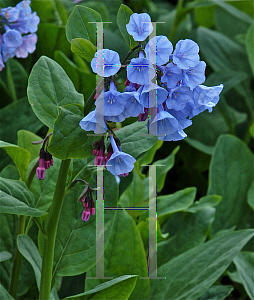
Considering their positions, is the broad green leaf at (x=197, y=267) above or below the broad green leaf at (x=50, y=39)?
below

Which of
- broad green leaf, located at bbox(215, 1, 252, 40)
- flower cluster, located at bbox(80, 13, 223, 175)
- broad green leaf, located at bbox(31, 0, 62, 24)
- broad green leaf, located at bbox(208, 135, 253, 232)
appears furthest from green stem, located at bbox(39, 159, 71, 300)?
broad green leaf, located at bbox(215, 1, 252, 40)

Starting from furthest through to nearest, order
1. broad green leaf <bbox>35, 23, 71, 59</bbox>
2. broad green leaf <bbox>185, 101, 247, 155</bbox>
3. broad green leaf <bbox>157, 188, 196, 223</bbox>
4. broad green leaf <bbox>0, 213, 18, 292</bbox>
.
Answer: broad green leaf <bbox>185, 101, 247, 155</bbox> → broad green leaf <bbox>35, 23, 71, 59</bbox> → broad green leaf <bbox>157, 188, 196, 223</bbox> → broad green leaf <bbox>0, 213, 18, 292</bbox>

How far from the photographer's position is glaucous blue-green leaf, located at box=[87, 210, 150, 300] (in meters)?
0.75

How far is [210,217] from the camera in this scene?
0.91 meters

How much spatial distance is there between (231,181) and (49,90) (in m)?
0.70

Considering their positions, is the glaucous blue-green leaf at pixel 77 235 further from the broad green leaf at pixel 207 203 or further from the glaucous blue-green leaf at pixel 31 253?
the broad green leaf at pixel 207 203

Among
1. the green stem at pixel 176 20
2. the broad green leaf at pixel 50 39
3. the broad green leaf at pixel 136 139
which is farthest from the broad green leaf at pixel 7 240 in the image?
the green stem at pixel 176 20

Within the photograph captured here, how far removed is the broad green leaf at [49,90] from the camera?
572 millimetres

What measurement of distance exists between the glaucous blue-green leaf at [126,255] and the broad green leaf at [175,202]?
156 mm

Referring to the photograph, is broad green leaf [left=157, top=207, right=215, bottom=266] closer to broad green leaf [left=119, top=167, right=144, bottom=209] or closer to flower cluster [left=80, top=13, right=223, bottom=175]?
broad green leaf [left=119, top=167, right=144, bottom=209]

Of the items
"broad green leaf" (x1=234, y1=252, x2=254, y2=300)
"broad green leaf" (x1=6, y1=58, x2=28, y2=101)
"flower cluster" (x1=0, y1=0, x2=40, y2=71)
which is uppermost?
"flower cluster" (x1=0, y1=0, x2=40, y2=71)

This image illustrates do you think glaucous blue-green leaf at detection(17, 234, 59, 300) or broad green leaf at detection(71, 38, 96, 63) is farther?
glaucous blue-green leaf at detection(17, 234, 59, 300)

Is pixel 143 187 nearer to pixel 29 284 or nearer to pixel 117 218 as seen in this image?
pixel 117 218

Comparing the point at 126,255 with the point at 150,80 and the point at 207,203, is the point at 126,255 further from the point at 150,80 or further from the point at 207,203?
the point at 150,80
